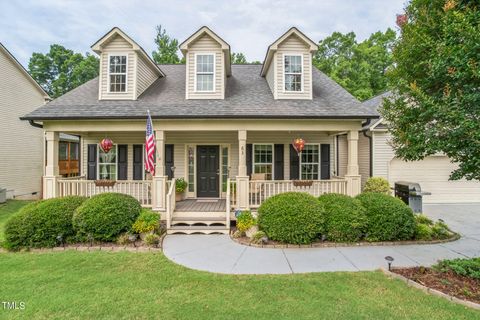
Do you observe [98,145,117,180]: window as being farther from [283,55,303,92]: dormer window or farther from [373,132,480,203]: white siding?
[373,132,480,203]: white siding

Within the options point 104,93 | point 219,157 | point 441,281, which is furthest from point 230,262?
point 104,93

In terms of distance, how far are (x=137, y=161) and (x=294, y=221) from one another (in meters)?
7.25

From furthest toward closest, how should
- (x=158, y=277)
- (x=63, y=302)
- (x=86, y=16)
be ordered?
1. (x=86, y=16)
2. (x=158, y=277)
3. (x=63, y=302)

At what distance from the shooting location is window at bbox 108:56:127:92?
9055 millimetres

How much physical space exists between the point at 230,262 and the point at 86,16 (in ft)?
53.6

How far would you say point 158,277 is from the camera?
4527 mm

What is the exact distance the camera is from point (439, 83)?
13.5ft

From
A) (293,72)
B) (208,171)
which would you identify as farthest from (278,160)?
(293,72)

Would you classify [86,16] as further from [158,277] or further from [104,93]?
[158,277]

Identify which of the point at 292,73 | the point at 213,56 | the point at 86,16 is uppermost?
the point at 86,16

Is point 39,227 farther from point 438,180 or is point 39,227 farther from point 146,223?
point 438,180

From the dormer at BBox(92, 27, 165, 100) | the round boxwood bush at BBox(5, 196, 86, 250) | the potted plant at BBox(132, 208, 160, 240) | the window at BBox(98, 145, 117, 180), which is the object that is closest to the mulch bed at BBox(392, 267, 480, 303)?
the potted plant at BBox(132, 208, 160, 240)

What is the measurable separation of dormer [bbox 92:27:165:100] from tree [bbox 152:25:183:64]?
18.1 m

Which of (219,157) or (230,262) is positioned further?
(219,157)
